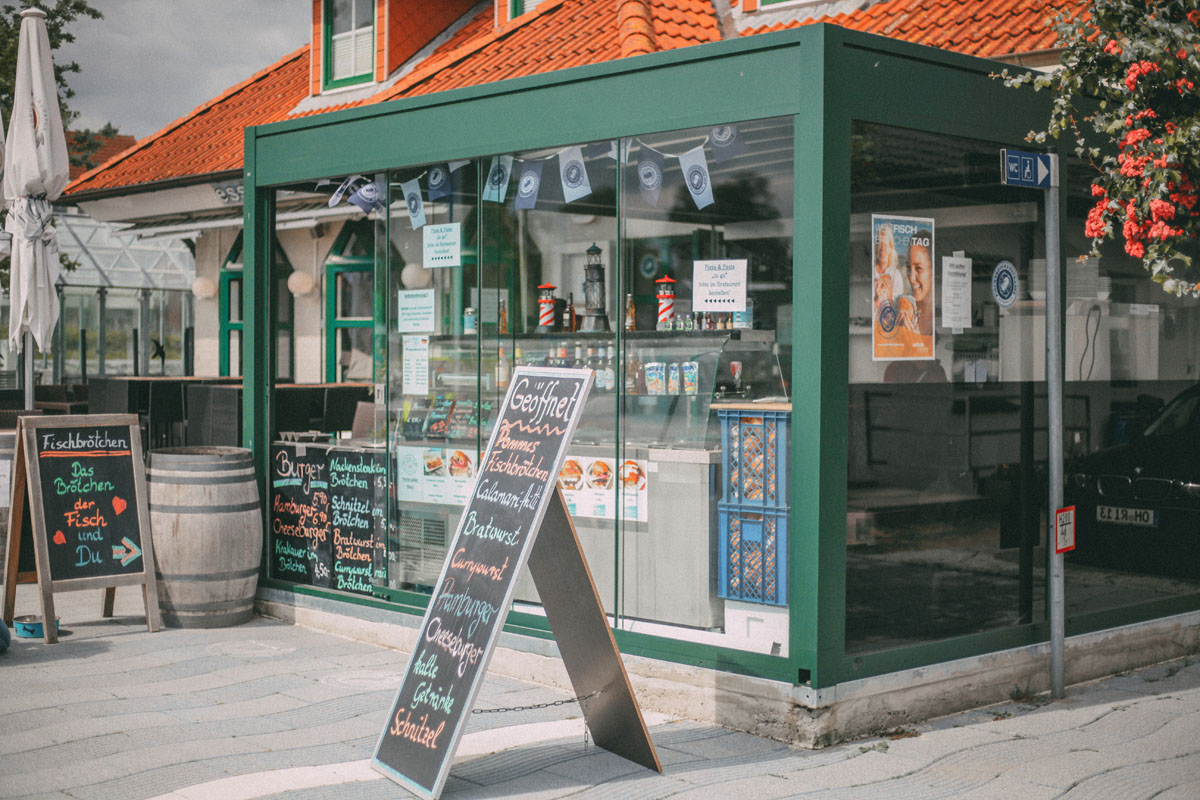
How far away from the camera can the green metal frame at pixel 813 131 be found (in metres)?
5.08

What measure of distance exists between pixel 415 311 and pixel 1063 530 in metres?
3.76

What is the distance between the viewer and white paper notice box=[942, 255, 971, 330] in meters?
5.83

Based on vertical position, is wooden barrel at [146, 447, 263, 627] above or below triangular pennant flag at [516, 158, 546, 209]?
below

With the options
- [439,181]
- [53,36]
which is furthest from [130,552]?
[53,36]

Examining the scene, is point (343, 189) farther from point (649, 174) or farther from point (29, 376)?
point (29, 376)

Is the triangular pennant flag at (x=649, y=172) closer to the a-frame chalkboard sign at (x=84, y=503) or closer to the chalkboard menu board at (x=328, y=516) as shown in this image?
the chalkboard menu board at (x=328, y=516)

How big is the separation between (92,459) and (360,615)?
1865 millimetres

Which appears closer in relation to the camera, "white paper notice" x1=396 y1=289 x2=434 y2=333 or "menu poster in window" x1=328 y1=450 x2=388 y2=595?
"white paper notice" x1=396 y1=289 x2=434 y2=333

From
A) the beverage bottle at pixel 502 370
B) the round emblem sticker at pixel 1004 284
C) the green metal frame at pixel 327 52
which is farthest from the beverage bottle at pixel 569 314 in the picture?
the green metal frame at pixel 327 52

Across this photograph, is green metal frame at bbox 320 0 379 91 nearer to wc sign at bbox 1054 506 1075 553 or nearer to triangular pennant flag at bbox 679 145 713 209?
triangular pennant flag at bbox 679 145 713 209

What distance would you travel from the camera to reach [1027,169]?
18.9 feet

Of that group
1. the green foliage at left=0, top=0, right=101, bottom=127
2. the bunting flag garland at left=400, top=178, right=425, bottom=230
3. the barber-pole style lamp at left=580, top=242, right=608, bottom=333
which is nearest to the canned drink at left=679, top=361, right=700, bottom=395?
the barber-pole style lamp at left=580, top=242, right=608, bottom=333

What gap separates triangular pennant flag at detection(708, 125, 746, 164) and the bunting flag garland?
2010mm

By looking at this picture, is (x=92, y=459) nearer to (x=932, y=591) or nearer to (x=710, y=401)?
(x=710, y=401)
